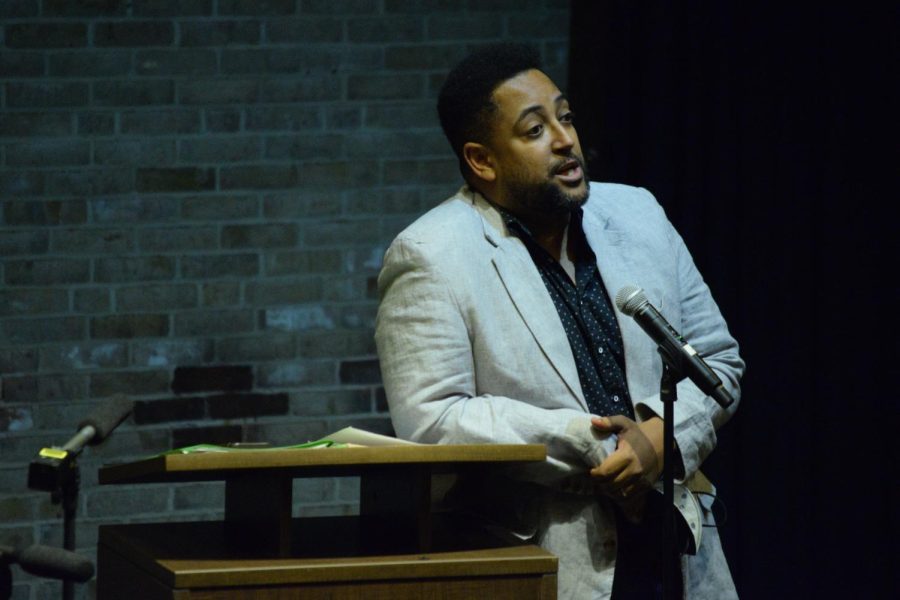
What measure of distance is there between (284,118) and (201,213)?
36 centimetres

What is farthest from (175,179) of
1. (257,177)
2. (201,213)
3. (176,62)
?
(176,62)

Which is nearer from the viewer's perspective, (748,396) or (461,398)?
(461,398)

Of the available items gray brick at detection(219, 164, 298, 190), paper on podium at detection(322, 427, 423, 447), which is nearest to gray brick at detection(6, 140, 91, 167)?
gray brick at detection(219, 164, 298, 190)

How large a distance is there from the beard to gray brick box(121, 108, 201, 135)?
148 centimetres

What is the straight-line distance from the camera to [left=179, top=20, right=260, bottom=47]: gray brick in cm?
381

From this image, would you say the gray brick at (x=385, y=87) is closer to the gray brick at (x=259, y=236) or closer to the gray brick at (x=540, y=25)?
the gray brick at (x=540, y=25)

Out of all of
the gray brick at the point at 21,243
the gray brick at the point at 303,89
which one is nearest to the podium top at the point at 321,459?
the gray brick at the point at 21,243

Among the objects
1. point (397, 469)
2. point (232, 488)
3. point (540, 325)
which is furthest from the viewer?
point (540, 325)

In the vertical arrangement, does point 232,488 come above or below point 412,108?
below

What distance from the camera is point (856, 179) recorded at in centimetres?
375

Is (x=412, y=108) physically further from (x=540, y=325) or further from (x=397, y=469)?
(x=397, y=469)

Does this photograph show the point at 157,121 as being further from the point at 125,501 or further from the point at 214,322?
the point at 125,501

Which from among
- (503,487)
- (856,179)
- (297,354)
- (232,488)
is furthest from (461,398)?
(856,179)

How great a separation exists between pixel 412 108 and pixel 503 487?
1.71 m
